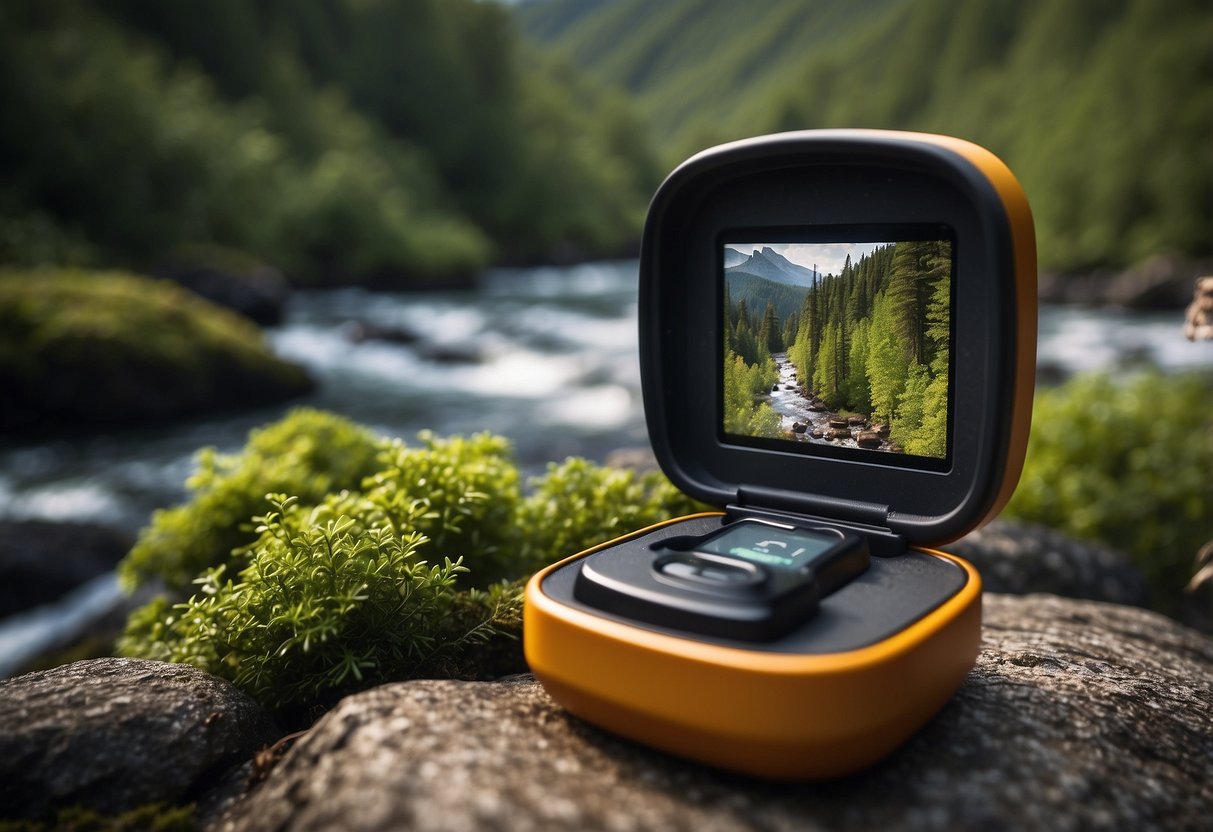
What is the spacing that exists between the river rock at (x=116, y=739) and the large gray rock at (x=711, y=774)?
0.22m

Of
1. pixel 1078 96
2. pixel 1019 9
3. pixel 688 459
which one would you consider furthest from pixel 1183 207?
pixel 688 459

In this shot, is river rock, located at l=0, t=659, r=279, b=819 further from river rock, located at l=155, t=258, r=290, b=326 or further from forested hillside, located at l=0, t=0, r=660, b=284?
forested hillside, located at l=0, t=0, r=660, b=284

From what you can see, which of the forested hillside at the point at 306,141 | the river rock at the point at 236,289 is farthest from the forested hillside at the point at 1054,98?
the river rock at the point at 236,289

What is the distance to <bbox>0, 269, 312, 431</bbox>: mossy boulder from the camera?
11.1 meters

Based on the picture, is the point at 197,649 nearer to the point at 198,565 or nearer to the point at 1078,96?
the point at 198,565

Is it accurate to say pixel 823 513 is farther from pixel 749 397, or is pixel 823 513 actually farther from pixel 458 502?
pixel 458 502

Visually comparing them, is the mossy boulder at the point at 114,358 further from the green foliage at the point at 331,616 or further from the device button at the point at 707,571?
the device button at the point at 707,571

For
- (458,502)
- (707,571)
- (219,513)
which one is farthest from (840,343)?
(219,513)

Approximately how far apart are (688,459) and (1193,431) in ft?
21.1

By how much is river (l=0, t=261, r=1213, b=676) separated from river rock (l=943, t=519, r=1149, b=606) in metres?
5.85

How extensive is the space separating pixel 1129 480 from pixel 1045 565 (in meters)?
2.63

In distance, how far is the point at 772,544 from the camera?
2104mm

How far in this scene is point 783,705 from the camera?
160cm

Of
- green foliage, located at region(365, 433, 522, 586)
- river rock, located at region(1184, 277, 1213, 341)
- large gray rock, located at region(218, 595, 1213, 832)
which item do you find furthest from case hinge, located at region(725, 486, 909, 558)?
river rock, located at region(1184, 277, 1213, 341)
